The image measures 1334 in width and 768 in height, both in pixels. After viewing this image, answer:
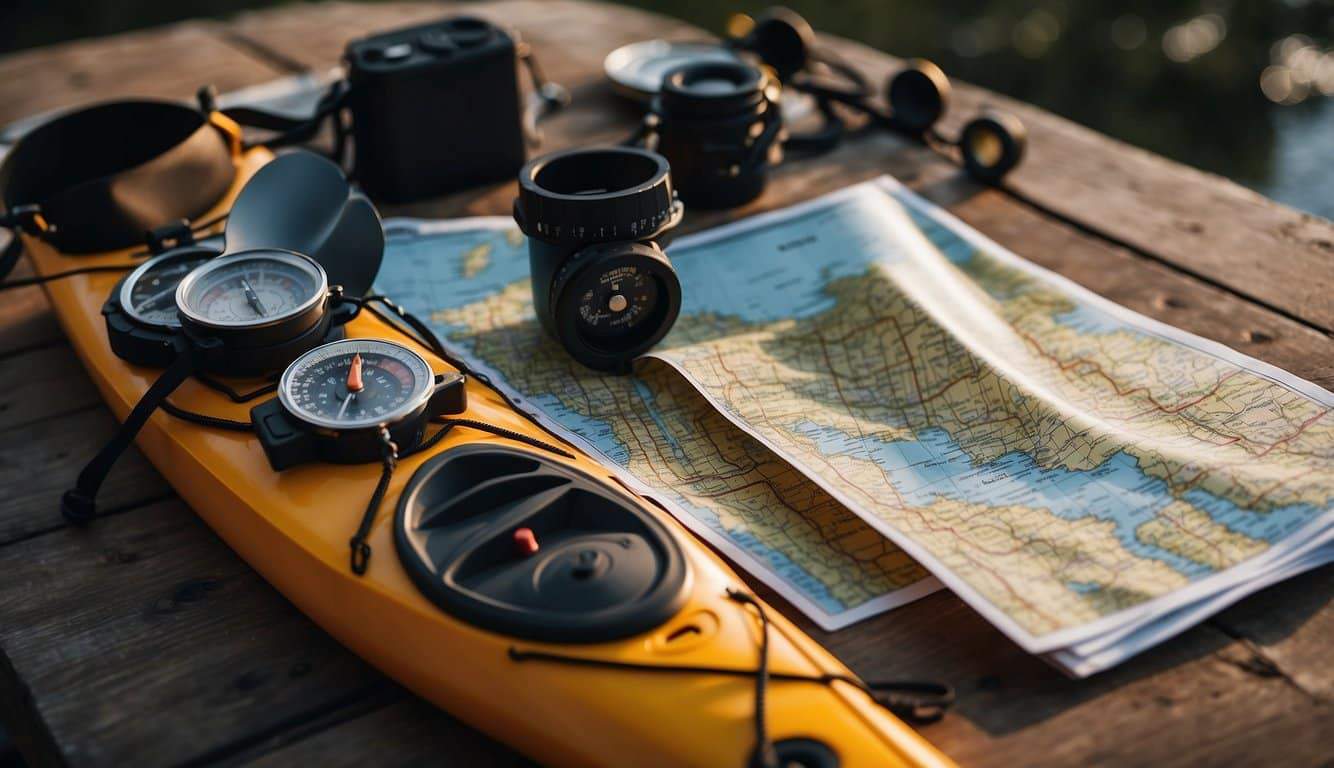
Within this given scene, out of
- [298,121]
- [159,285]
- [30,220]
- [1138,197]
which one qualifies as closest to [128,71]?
[298,121]

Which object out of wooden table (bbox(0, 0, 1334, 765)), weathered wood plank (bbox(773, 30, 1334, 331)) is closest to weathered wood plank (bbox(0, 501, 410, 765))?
wooden table (bbox(0, 0, 1334, 765))

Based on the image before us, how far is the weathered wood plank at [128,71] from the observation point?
199cm

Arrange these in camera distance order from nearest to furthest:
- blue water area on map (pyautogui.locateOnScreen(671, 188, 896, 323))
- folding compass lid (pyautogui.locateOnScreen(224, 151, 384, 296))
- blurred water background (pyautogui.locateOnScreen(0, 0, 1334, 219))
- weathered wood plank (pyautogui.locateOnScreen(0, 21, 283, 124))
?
1. folding compass lid (pyautogui.locateOnScreen(224, 151, 384, 296))
2. blue water area on map (pyautogui.locateOnScreen(671, 188, 896, 323))
3. weathered wood plank (pyautogui.locateOnScreen(0, 21, 283, 124))
4. blurred water background (pyautogui.locateOnScreen(0, 0, 1334, 219))

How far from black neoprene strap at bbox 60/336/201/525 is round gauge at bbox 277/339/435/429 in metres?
0.11

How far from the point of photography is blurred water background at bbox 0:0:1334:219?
3357 mm

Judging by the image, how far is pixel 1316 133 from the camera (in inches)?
131

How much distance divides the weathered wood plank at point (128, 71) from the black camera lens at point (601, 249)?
3.34 feet

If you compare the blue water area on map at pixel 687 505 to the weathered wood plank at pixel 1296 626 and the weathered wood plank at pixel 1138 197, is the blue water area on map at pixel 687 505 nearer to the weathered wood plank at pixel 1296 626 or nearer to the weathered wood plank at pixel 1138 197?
the weathered wood plank at pixel 1296 626

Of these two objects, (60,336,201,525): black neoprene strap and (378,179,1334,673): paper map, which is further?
(60,336,201,525): black neoprene strap

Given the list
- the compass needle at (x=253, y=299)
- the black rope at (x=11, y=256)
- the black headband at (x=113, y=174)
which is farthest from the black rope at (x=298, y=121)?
the compass needle at (x=253, y=299)

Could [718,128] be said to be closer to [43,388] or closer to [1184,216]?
[1184,216]

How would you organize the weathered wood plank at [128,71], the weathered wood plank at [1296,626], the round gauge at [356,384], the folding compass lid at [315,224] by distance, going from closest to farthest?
the weathered wood plank at [1296,626] < the round gauge at [356,384] < the folding compass lid at [315,224] < the weathered wood plank at [128,71]

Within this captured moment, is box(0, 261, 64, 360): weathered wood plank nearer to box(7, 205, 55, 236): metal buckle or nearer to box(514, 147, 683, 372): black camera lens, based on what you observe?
box(7, 205, 55, 236): metal buckle

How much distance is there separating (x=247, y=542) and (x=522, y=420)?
25 cm
